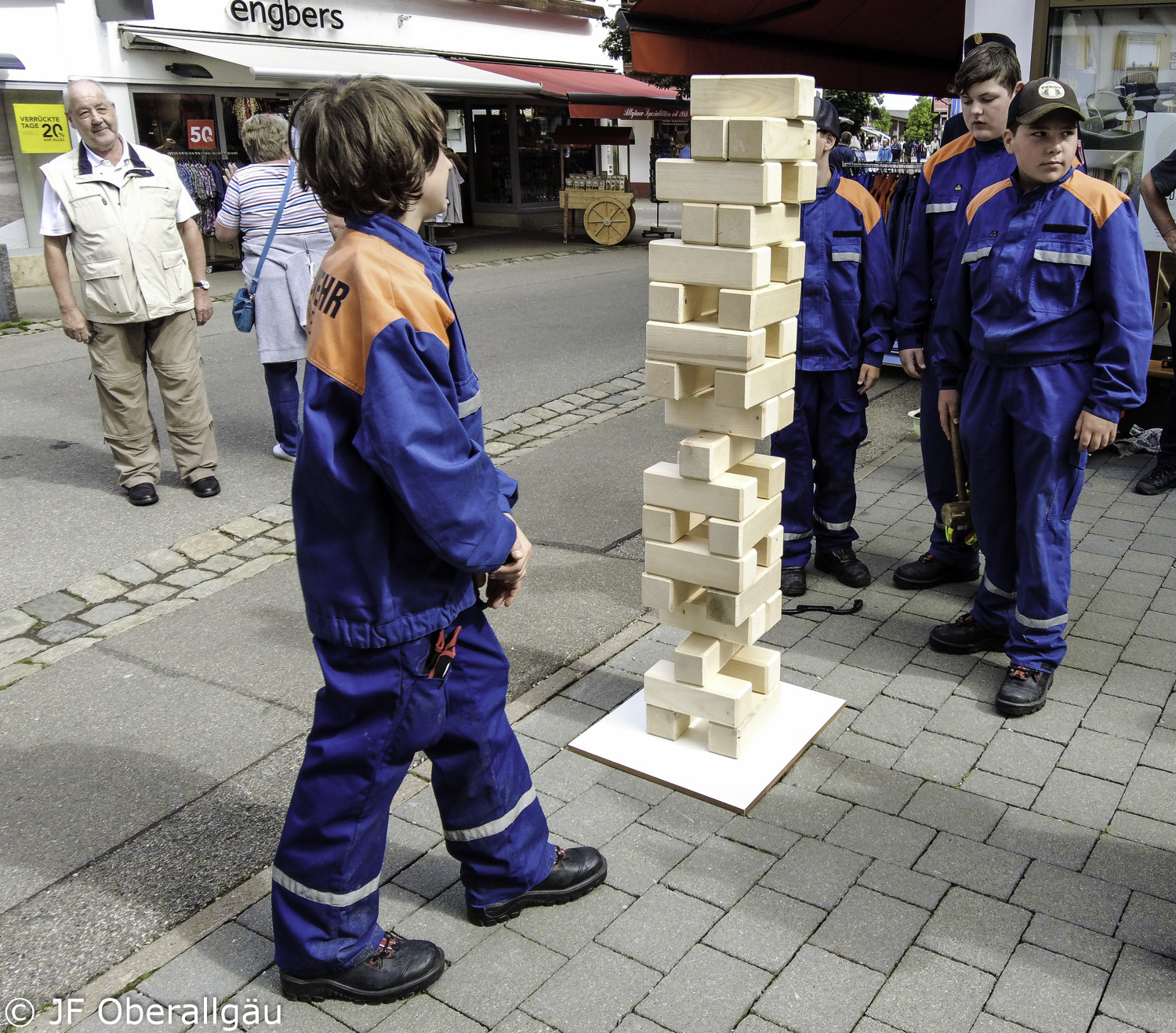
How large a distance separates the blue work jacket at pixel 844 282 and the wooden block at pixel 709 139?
149 cm

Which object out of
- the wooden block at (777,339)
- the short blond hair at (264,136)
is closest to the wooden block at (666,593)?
the wooden block at (777,339)

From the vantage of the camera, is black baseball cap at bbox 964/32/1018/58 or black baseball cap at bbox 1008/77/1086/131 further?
black baseball cap at bbox 964/32/1018/58

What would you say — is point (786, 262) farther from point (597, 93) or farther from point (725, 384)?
point (597, 93)

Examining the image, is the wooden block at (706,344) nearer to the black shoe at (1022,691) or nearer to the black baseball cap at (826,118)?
the black baseball cap at (826,118)

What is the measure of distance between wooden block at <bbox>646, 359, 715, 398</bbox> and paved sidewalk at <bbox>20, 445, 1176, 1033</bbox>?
1.19m

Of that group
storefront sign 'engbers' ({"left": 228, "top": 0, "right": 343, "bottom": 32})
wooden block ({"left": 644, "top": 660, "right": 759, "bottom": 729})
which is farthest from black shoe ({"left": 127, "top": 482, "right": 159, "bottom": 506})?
storefront sign 'engbers' ({"left": 228, "top": 0, "right": 343, "bottom": 32})

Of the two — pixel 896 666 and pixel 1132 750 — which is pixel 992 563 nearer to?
pixel 896 666

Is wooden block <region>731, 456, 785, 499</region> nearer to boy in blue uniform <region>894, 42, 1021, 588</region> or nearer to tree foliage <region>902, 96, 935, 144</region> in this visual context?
boy in blue uniform <region>894, 42, 1021, 588</region>

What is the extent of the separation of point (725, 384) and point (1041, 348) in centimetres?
120

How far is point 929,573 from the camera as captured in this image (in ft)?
15.9

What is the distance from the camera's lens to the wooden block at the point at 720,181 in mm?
3033

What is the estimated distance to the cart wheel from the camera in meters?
18.6

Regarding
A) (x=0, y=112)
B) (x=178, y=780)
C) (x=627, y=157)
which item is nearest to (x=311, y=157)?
(x=178, y=780)

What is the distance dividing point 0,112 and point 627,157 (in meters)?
21.6
